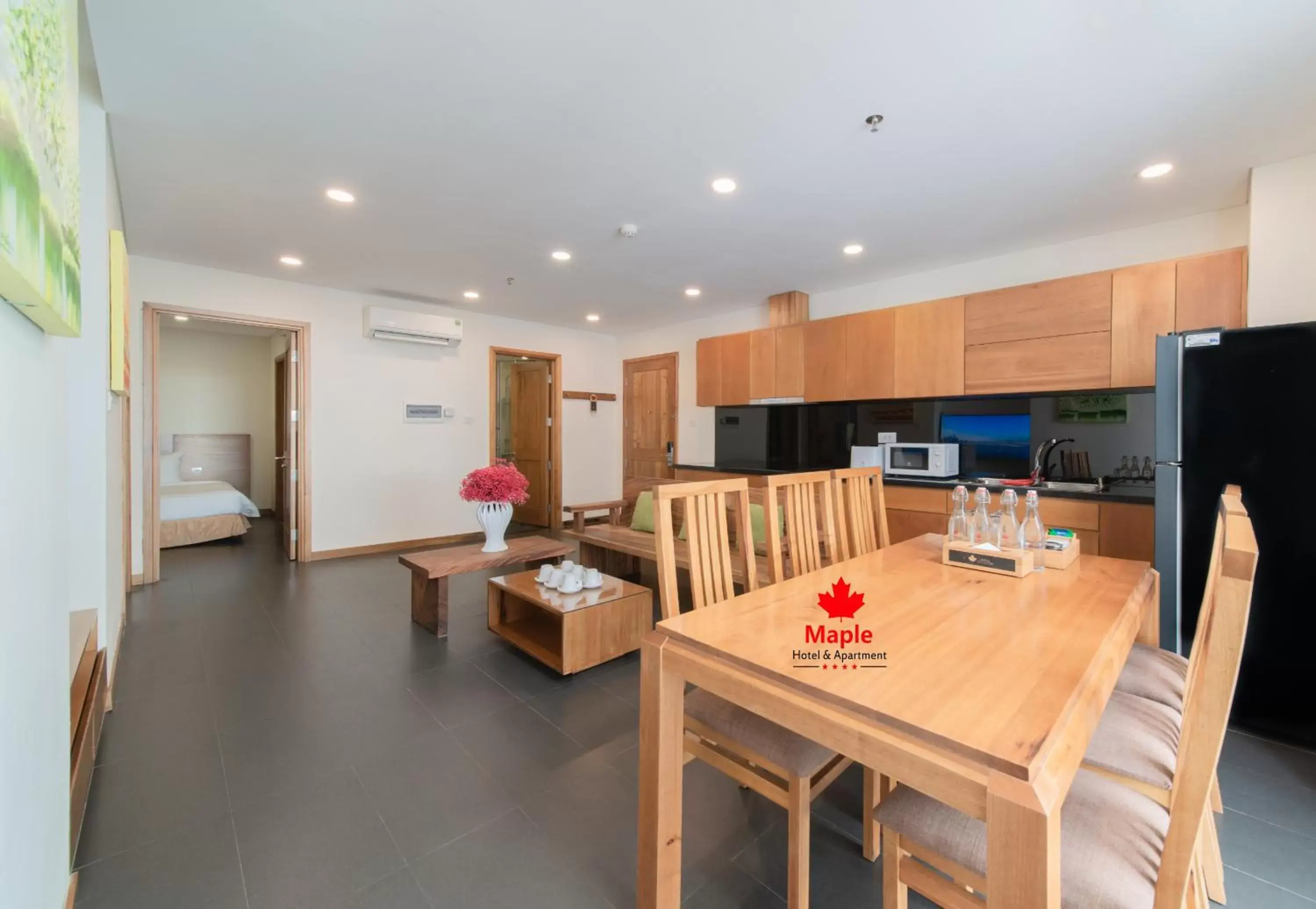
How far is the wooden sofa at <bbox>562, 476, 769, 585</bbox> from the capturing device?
333 centimetres

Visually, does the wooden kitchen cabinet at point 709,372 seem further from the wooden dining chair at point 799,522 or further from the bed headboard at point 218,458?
the bed headboard at point 218,458

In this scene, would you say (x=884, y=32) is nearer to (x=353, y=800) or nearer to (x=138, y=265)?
(x=353, y=800)

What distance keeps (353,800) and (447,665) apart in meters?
0.97

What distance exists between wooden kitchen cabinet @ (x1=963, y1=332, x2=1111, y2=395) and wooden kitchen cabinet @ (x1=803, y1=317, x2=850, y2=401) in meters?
0.93

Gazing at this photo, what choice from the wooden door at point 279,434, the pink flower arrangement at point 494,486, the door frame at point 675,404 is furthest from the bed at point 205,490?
the door frame at point 675,404

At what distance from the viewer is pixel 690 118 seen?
219cm

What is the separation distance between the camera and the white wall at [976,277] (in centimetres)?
310

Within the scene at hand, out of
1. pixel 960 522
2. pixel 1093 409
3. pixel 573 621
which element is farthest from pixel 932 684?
pixel 1093 409

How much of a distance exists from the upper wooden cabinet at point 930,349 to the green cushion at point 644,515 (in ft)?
6.71

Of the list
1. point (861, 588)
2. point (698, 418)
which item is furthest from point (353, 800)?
point (698, 418)

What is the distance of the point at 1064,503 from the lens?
3.10m

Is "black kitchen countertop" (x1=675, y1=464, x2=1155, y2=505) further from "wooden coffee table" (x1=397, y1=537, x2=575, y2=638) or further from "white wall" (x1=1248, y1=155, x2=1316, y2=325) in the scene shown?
"wooden coffee table" (x1=397, y1=537, x2=575, y2=638)

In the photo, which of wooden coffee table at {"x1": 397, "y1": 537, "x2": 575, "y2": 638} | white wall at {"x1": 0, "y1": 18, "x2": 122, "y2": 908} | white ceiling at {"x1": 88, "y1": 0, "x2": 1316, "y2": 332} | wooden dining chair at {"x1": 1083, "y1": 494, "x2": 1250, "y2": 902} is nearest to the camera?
white wall at {"x1": 0, "y1": 18, "x2": 122, "y2": 908}

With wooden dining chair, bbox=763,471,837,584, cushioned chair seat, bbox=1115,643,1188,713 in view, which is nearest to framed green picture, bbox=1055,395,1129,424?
cushioned chair seat, bbox=1115,643,1188,713
